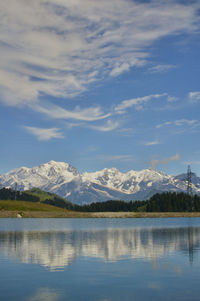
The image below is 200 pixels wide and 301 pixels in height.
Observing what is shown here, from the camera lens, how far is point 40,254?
4969 centimetres

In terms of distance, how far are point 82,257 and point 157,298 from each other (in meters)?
21.2

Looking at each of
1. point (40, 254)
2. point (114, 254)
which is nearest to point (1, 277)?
point (40, 254)

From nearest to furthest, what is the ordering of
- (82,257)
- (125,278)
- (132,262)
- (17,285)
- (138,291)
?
(138,291) → (17,285) → (125,278) → (132,262) → (82,257)

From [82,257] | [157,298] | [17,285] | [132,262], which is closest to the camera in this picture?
[157,298]

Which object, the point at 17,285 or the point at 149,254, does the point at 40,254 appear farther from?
the point at 17,285

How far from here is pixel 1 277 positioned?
3484cm

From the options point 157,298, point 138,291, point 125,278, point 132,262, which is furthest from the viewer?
point 132,262

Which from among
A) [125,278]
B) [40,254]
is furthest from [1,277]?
[40,254]

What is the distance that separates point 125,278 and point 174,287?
5270 millimetres

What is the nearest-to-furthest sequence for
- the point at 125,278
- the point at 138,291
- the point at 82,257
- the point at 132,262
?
the point at 138,291 → the point at 125,278 → the point at 132,262 → the point at 82,257

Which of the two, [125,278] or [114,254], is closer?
[125,278]

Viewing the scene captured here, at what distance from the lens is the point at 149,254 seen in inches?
1945

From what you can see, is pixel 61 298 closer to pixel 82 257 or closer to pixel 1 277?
pixel 1 277

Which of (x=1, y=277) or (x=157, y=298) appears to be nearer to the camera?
(x=157, y=298)
